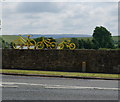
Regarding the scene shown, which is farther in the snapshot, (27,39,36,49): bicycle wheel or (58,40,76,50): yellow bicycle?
(27,39,36,49): bicycle wheel

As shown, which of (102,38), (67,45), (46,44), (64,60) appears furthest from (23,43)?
(102,38)

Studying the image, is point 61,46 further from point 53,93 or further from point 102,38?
point 102,38

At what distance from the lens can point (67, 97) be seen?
9.48 meters

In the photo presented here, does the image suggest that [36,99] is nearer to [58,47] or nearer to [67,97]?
[67,97]

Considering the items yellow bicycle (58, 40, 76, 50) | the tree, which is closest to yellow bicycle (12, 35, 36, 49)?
yellow bicycle (58, 40, 76, 50)

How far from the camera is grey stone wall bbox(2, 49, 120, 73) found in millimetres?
20203

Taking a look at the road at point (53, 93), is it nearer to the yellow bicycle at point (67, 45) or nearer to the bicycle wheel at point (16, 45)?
the yellow bicycle at point (67, 45)

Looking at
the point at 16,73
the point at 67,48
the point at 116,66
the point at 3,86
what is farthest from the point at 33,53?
the point at 3,86


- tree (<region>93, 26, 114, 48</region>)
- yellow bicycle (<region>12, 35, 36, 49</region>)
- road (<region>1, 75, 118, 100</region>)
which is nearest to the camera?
road (<region>1, 75, 118, 100</region>)

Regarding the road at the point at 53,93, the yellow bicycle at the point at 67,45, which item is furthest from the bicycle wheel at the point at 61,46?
the road at the point at 53,93

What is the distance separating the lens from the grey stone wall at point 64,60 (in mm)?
20203

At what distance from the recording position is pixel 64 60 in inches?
819

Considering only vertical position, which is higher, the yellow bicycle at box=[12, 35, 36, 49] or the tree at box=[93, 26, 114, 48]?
the tree at box=[93, 26, 114, 48]

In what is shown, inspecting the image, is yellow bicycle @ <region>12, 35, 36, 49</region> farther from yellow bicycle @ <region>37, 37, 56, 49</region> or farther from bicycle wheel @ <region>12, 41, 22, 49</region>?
yellow bicycle @ <region>37, 37, 56, 49</region>
